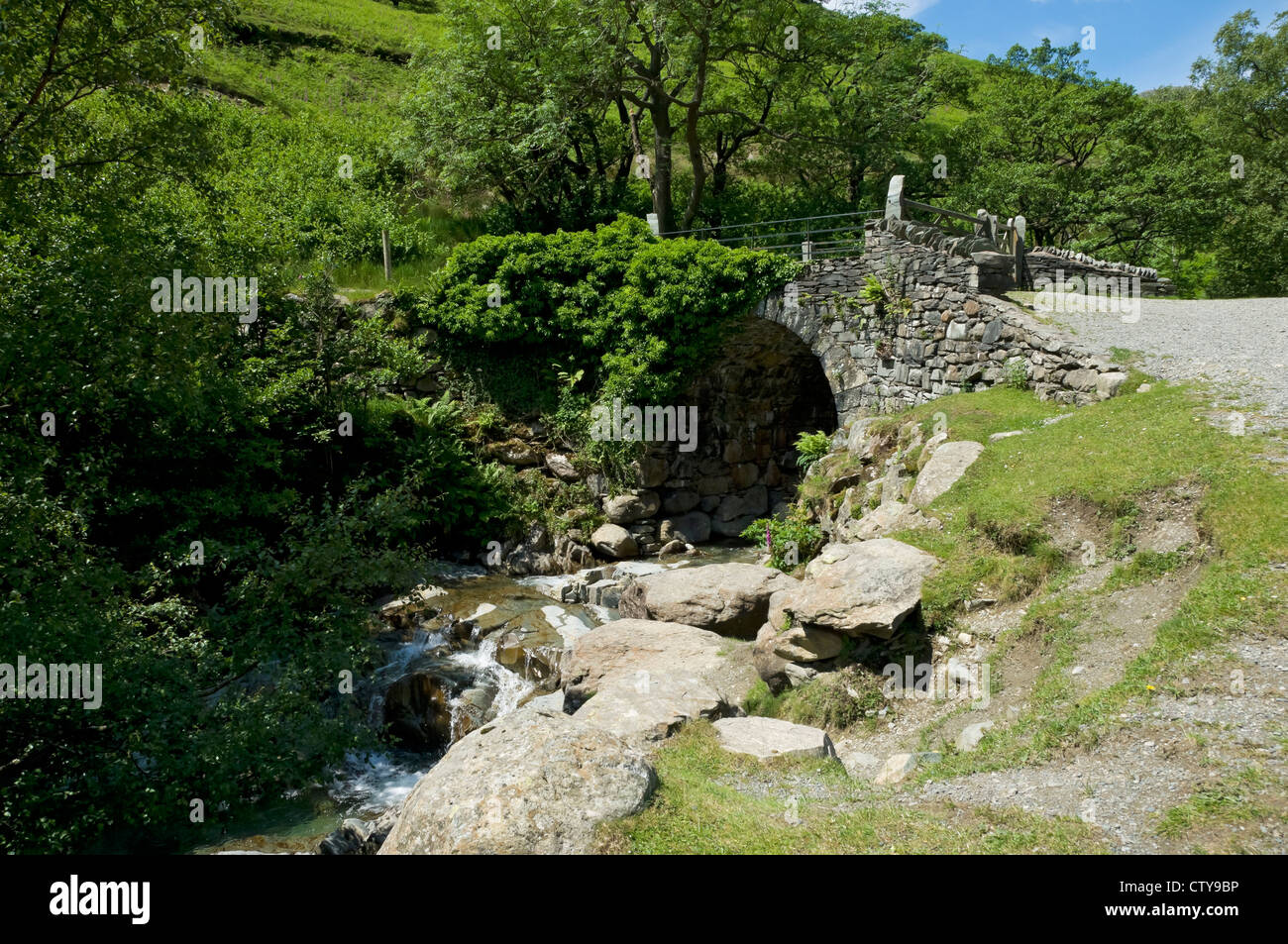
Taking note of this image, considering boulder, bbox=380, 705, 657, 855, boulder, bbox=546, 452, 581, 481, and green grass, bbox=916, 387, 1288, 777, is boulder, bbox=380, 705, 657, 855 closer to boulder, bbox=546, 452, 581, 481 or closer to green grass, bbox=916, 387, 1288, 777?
green grass, bbox=916, 387, 1288, 777

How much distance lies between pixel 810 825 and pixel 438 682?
324 inches

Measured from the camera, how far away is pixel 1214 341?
13578 mm

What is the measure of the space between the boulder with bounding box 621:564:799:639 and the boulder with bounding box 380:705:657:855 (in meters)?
5.90

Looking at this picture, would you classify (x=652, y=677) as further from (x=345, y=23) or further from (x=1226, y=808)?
(x=345, y=23)

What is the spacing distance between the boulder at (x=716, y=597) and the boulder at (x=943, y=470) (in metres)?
2.32

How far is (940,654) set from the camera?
30.0 feet

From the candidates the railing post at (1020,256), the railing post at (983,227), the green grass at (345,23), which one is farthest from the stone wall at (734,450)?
the green grass at (345,23)

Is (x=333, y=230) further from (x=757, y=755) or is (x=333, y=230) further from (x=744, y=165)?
(x=757, y=755)

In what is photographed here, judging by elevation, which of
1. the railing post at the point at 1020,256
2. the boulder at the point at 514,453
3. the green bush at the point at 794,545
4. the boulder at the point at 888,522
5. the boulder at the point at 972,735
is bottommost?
the boulder at the point at 972,735

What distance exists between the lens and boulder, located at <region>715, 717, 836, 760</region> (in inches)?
299

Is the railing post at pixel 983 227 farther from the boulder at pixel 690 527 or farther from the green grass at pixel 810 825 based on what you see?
the green grass at pixel 810 825

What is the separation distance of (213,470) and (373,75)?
116 ft

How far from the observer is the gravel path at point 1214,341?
10938 mm

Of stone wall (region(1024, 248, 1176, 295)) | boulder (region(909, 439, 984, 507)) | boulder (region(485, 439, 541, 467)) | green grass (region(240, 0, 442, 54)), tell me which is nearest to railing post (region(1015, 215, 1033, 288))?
stone wall (region(1024, 248, 1176, 295))
